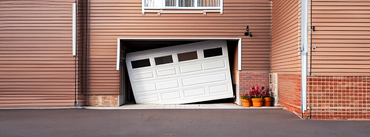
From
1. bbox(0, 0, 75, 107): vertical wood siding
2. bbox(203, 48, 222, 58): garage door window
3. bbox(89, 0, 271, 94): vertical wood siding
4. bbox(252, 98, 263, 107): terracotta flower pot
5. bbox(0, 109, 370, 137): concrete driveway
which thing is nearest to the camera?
bbox(0, 109, 370, 137): concrete driveway

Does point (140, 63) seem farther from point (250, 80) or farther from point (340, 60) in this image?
point (340, 60)

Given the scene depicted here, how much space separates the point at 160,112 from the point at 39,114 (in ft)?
11.3

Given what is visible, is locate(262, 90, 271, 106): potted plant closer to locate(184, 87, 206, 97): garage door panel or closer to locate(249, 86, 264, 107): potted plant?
locate(249, 86, 264, 107): potted plant

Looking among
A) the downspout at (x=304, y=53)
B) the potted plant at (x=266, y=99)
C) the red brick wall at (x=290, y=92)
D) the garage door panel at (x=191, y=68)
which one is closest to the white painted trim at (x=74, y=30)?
the garage door panel at (x=191, y=68)

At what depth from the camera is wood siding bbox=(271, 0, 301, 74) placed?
28.1 ft

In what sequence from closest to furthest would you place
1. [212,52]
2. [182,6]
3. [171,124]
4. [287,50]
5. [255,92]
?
[171,124] → [287,50] → [255,92] → [182,6] → [212,52]

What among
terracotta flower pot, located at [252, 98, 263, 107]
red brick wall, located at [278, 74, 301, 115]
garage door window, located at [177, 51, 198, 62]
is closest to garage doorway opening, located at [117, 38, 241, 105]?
garage door window, located at [177, 51, 198, 62]

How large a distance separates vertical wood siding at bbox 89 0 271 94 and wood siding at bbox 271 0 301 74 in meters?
0.67

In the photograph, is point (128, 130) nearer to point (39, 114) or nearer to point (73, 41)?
point (39, 114)

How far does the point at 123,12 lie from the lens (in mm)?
10750

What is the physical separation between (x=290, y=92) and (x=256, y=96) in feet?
5.25

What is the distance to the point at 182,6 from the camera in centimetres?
1087

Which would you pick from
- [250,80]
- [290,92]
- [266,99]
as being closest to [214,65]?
[250,80]

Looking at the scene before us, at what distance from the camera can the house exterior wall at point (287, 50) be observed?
8.54 m
